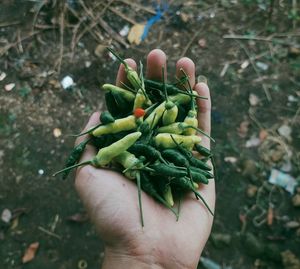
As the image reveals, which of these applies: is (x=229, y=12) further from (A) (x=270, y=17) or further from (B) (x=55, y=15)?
(B) (x=55, y=15)

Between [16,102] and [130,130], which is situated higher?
[130,130]

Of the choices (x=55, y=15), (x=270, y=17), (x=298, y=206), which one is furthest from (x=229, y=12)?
(x=298, y=206)

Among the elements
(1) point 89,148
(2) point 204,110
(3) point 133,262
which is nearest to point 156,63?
(2) point 204,110

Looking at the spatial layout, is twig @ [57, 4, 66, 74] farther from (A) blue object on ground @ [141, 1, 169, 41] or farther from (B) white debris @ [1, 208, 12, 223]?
(B) white debris @ [1, 208, 12, 223]

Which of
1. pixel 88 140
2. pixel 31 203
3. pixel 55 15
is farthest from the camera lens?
pixel 55 15

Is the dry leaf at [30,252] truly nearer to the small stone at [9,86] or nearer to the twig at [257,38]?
the small stone at [9,86]

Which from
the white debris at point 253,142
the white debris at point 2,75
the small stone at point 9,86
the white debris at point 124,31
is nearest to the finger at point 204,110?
the white debris at point 253,142

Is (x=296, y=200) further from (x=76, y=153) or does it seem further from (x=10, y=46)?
(x=10, y=46)
